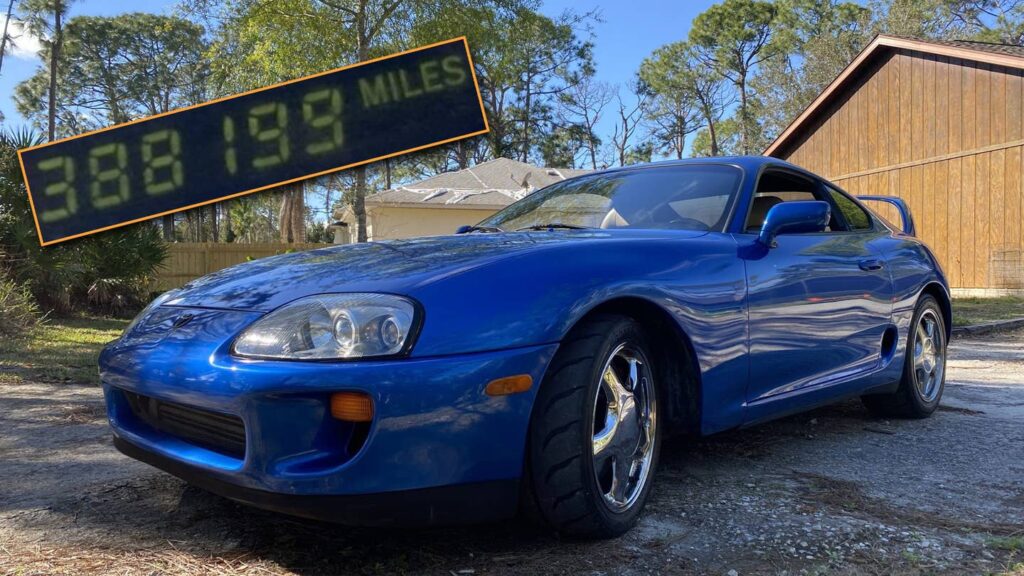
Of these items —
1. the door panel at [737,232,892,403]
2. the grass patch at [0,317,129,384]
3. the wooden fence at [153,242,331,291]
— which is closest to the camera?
the door panel at [737,232,892,403]

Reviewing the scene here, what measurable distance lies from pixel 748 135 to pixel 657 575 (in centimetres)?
4191

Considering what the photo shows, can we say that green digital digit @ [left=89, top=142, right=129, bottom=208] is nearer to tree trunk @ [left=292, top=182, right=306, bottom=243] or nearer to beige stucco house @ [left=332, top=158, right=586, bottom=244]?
beige stucco house @ [left=332, top=158, right=586, bottom=244]

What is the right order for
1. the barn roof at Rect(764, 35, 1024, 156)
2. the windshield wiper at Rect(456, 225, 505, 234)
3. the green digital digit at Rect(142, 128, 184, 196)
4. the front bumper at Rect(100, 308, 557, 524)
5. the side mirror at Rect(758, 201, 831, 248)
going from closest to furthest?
the front bumper at Rect(100, 308, 557, 524) < the side mirror at Rect(758, 201, 831, 248) < the windshield wiper at Rect(456, 225, 505, 234) < the green digital digit at Rect(142, 128, 184, 196) < the barn roof at Rect(764, 35, 1024, 156)

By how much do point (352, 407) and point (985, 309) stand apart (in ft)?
40.7

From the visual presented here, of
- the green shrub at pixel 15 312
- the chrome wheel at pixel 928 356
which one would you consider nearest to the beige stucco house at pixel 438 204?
the green shrub at pixel 15 312

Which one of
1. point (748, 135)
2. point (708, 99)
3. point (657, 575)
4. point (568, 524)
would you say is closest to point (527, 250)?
point (568, 524)

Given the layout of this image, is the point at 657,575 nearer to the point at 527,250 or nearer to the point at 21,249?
the point at 527,250

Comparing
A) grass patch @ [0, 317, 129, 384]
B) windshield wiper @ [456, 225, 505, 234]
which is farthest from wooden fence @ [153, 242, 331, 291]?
windshield wiper @ [456, 225, 505, 234]

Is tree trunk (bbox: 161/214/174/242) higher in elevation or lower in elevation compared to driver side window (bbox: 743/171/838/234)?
higher

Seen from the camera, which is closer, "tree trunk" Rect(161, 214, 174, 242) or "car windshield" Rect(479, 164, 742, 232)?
"car windshield" Rect(479, 164, 742, 232)

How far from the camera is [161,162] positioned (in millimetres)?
9789

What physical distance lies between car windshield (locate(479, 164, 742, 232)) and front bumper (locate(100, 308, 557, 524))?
4.24 ft

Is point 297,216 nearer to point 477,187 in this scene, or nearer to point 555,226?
point 477,187

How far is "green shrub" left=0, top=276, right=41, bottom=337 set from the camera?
7633mm
